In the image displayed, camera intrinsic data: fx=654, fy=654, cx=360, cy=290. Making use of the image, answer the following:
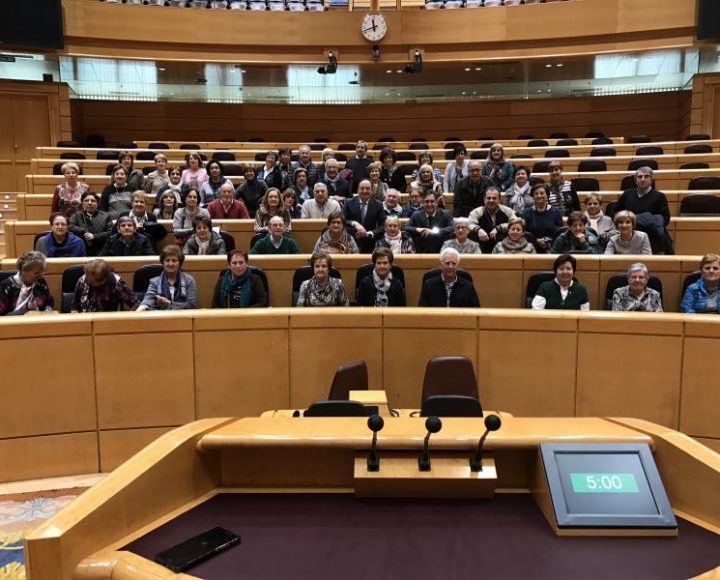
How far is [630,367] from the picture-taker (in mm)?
2770

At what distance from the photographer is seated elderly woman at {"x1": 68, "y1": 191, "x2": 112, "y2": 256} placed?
4.34m

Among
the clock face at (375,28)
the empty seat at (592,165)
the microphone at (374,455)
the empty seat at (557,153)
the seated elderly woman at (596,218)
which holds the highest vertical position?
the clock face at (375,28)

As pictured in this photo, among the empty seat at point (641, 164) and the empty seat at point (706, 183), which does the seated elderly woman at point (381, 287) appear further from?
the empty seat at point (641, 164)

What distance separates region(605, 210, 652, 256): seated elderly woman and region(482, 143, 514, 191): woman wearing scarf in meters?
1.55

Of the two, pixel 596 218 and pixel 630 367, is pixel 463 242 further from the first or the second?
pixel 630 367

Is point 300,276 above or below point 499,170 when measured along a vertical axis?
below

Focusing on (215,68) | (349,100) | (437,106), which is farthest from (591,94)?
(215,68)

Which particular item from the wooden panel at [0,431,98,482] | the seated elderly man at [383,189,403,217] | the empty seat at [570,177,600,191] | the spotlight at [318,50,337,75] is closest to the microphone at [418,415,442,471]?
the wooden panel at [0,431,98,482]

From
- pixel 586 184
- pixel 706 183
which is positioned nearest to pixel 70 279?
pixel 586 184

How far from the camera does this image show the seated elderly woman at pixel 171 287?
329cm

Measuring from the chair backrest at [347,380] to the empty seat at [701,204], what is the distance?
3.88 meters

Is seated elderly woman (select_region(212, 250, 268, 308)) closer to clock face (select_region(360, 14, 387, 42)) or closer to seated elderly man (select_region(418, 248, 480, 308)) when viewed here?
seated elderly man (select_region(418, 248, 480, 308))

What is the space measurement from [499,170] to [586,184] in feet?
3.18

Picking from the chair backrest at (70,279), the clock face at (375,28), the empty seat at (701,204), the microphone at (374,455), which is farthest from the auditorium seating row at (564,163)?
the microphone at (374,455)
